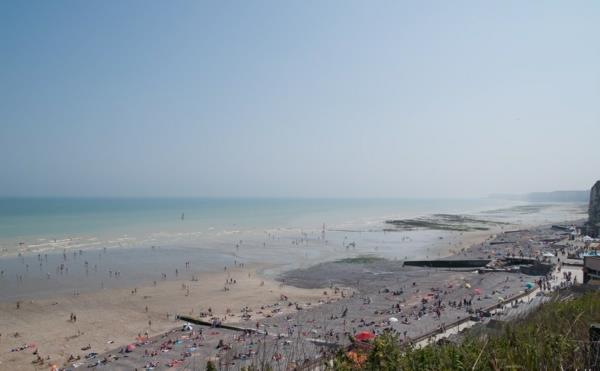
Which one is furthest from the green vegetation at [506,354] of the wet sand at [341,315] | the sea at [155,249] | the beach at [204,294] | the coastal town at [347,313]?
the sea at [155,249]

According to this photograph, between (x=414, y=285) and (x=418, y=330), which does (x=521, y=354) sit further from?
(x=414, y=285)

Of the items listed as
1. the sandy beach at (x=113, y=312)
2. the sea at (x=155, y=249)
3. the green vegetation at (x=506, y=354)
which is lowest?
the sandy beach at (x=113, y=312)

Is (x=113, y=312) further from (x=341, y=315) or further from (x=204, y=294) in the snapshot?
(x=341, y=315)

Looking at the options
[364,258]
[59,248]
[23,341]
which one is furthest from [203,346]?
[59,248]

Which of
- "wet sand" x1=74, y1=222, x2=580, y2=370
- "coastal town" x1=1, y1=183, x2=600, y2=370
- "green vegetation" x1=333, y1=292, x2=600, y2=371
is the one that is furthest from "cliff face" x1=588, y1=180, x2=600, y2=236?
"green vegetation" x1=333, y1=292, x2=600, y2=371

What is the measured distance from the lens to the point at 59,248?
52656 millimetres

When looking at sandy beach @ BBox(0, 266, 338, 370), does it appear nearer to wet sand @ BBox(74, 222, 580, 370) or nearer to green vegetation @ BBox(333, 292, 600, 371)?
wet sand @ BBox(74, 222, 580, 370)

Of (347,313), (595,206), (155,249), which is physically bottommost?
(155,249)

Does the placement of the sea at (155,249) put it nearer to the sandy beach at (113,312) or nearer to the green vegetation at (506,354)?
the sandy beach at (113,312)

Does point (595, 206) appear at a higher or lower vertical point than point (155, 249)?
higher

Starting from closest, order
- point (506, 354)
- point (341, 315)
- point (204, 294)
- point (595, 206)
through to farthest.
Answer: point (506, 354) → point (341, 315) → point (204, 294) → point (595, 206)

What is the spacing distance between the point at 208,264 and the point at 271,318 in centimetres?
2107

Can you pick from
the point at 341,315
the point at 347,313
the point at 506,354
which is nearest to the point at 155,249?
the point at 347,313

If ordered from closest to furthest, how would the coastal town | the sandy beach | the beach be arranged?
1. the coastal town
2. the sandy beach
3. the beach
